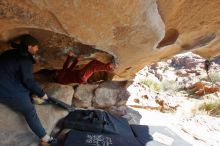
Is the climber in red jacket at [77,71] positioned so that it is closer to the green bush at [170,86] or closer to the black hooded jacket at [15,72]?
the black hooded jacket at [15,72]

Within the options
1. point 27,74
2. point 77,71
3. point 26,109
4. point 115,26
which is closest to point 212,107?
point 77,71

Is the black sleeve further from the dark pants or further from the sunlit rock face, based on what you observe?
the sunlit rock face

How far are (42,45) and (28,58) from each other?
0.81 meters

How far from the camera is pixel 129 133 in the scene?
4.39 m

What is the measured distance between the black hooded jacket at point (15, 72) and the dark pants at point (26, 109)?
0.08m

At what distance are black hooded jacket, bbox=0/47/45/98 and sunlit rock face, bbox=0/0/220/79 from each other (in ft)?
1.06

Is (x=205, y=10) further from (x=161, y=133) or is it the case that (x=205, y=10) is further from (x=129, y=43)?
(x=161, y=133)

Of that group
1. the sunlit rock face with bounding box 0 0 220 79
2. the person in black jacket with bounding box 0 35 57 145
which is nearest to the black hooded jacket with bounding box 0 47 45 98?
the person in black jacket with bounding box 0 35 57 145

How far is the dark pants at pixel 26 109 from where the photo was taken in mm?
3294

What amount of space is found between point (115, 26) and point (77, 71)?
1714mm

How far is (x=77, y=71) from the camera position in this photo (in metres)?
4.53

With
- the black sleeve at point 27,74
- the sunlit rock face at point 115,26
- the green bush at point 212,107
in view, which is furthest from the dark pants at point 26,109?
the green bush at point 212,107

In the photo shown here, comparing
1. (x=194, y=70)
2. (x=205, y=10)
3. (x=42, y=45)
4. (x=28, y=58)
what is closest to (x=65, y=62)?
(x=42, y=45)

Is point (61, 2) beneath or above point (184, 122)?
above
